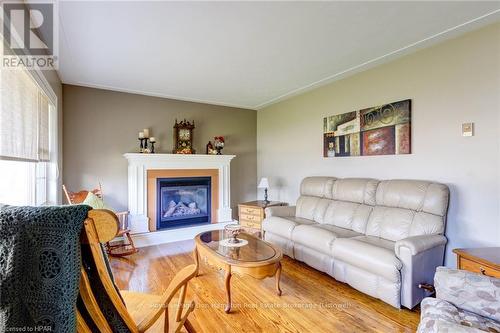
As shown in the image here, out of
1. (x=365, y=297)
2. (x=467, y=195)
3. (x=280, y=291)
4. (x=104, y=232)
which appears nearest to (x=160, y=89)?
(x=280, y=291)

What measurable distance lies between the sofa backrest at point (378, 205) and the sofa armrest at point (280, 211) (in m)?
0.12

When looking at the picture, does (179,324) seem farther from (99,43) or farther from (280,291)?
(99,43)

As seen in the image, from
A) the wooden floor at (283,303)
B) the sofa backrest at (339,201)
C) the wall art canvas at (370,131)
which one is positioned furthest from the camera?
the sofa backrest at (339,201)

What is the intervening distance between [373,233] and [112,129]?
13.3ft

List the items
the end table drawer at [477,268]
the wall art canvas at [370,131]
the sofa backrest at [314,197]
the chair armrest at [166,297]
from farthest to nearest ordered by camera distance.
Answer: the sofa backrest at [314,197] < the wall art canvas at [370,131] < the end table drawer at [477,268] < the chair armrest at [166,297]

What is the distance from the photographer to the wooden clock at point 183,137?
14.9 ft

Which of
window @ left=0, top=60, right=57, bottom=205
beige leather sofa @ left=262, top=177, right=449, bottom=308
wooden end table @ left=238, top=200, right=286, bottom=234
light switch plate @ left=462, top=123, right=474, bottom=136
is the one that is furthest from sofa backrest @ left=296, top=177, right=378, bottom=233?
window @ left=0, top=60, right=57, bottom=205

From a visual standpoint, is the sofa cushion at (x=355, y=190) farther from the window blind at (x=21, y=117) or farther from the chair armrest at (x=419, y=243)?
the window blind at (x=21, y=117)

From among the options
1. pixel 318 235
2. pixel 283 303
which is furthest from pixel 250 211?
pixel 283 303

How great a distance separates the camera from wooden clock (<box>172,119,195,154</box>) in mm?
4535

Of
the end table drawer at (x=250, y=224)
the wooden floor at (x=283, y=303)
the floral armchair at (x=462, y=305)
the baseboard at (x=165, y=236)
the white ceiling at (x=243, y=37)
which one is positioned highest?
the white ceiling at (x=243, y=37)

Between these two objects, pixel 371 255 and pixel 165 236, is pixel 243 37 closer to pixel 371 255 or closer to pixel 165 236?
pixel 371 255

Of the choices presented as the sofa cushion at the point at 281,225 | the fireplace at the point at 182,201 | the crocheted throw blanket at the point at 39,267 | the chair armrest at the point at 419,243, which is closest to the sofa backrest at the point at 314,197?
the sofa cushion at the point at 281,225

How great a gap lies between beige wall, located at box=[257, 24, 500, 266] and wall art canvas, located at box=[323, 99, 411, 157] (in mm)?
79
